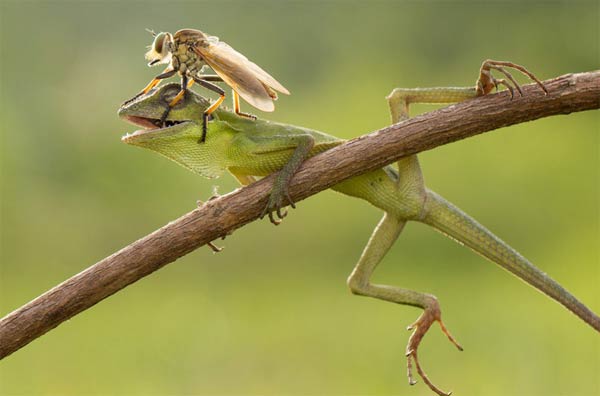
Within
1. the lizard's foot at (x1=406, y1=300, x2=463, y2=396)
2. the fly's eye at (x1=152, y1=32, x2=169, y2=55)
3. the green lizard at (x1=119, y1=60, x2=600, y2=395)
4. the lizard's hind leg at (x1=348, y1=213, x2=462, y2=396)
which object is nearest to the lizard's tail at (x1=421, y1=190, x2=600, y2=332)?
the green lizard at (x1=119, y1=60, x2=600, y2=395)

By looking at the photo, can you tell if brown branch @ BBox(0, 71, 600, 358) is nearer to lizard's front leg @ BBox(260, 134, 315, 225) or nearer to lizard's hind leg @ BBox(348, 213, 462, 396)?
lizard's front leg @ BBox(260, 134, 315, 225)

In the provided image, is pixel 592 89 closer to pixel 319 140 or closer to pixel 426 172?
pixel 319 140

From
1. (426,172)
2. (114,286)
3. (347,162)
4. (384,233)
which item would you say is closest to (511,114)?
(347,162)

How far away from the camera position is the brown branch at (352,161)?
2463 millimetres

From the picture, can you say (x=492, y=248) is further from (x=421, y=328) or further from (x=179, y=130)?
(x=179, y=130)

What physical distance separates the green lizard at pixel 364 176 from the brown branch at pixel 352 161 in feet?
0.40

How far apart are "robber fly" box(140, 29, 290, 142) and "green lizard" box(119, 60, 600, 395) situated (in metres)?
0.29

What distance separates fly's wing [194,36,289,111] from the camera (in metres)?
2.34

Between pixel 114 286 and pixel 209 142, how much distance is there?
62 centimetres

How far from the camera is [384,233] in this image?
3025 mm

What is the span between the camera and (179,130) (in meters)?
2.74

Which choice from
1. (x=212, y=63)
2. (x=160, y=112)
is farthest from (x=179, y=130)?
(x=212, y=63)

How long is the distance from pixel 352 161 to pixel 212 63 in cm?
52

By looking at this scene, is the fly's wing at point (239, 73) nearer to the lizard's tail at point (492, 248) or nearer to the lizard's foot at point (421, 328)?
the lizard's tail at point (492, 248)
